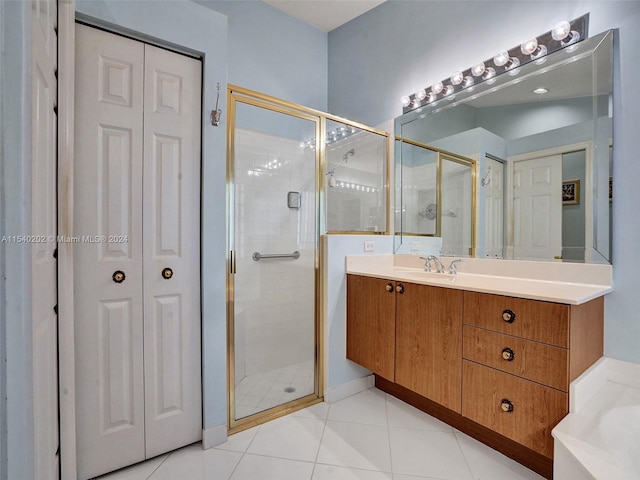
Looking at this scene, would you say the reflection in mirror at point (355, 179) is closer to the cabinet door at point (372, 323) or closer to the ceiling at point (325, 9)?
the cabinet door at point (372, 323)

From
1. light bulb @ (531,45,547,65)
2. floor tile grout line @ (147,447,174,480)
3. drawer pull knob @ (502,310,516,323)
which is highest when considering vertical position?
light bulb @ (531,45,547,65)

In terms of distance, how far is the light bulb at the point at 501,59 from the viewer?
1.79 m

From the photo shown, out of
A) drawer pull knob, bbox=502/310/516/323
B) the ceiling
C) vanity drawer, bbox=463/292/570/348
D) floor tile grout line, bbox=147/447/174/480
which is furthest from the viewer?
the ceiling

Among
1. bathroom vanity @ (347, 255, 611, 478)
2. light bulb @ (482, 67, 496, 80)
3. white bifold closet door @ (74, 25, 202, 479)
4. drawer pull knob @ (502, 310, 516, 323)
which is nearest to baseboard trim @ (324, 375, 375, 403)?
bathroom vanity @ (347, 255, 611, 478)

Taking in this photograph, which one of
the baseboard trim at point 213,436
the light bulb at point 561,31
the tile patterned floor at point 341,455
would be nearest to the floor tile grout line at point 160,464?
the tile patterned floor at point 341,455

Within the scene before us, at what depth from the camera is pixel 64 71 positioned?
127 cm

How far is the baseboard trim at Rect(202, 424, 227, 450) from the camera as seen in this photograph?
1635 mm

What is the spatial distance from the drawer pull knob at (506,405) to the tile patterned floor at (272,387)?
1145mm

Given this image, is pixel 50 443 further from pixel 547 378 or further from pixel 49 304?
pixel 547 378

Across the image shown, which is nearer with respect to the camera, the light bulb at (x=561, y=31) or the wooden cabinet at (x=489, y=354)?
Answer: the wooden cabinet at (x=489, y=354)

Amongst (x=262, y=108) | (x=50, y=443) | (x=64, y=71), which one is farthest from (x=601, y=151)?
(x=50, y=443)

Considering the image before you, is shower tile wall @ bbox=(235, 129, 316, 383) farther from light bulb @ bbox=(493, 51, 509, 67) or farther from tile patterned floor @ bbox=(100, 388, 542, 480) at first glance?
light bulb @ bbox=(493, 51, 509, 67)

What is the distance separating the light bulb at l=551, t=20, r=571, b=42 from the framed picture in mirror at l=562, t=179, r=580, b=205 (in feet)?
2.34

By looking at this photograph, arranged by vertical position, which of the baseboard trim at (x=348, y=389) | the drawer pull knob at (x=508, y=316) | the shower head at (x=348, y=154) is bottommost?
the baseboard trim at (x=348, y=389)
